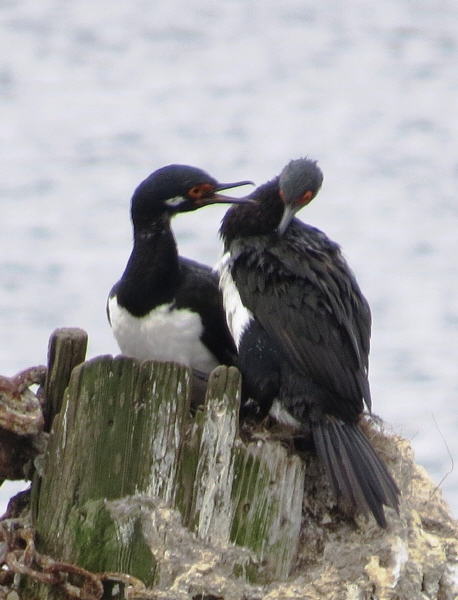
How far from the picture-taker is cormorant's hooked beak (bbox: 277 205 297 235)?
472cm

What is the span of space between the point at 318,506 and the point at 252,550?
20.2 inches

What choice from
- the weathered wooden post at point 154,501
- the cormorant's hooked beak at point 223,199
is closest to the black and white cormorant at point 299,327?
the cormorant's hooked beak at point 223,199

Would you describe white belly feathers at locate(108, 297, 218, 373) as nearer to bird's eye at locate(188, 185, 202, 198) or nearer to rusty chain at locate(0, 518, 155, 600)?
bird's eye at locate(188, 185, 202, 198)

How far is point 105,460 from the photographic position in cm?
318

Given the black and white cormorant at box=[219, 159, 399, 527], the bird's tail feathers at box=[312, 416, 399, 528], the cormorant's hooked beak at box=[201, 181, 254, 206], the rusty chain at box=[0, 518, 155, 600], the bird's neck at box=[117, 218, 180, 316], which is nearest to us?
the rusty chain at box=[0, 518, 155, 600]

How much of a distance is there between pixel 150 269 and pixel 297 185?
2.34ft

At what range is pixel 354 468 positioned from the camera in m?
3.88

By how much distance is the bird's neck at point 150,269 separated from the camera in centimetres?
484

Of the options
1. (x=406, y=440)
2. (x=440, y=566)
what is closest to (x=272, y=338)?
(x=406, y=440)

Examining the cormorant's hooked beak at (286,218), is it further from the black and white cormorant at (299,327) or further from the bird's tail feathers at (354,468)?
the bird's tail feathers at (354,468)

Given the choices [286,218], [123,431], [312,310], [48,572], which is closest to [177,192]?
[286,218]

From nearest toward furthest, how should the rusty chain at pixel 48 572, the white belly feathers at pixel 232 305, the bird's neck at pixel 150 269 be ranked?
1. the rusty chain at pixel 48 572
2. the white belly feathers at pixel 232 305
3. the bird's neck at pixel 150 269

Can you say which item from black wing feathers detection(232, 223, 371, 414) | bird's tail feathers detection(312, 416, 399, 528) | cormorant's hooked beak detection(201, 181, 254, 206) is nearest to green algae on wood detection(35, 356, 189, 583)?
bird's tail feathers detection(312, 416, 399, 528)

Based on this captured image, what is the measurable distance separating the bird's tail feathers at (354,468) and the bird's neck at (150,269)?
39.9 inches
